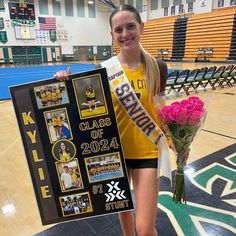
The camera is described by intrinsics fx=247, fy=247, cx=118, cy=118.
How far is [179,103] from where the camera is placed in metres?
1.35

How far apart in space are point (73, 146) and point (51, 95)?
0.32 meters

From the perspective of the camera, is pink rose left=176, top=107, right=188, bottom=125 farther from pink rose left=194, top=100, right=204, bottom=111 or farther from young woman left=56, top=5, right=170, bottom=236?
young woman left=56, top=5, right=170, bottom=236

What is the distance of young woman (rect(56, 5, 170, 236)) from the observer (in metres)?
1.40

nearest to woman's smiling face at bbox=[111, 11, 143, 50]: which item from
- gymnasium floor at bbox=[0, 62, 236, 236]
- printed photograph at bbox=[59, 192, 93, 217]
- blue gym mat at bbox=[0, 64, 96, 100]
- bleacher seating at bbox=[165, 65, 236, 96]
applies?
printed photograph at bbox=[59, 192, 93, 217]

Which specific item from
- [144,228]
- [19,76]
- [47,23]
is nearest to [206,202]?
[144,228]

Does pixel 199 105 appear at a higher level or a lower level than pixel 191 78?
higher

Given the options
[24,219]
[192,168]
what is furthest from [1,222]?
[192,168]

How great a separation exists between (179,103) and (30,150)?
0.90 m

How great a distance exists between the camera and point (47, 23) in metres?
23.0

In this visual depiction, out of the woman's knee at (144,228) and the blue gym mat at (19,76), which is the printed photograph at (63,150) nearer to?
the woman's knee at (144,228)

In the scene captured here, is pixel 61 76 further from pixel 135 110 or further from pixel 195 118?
pixel 195 118

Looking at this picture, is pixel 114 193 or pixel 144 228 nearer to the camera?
pixel 144 228

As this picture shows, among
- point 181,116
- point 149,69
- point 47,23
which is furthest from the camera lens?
point 47,23

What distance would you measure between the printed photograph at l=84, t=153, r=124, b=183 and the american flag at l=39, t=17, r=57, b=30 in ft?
78.7
